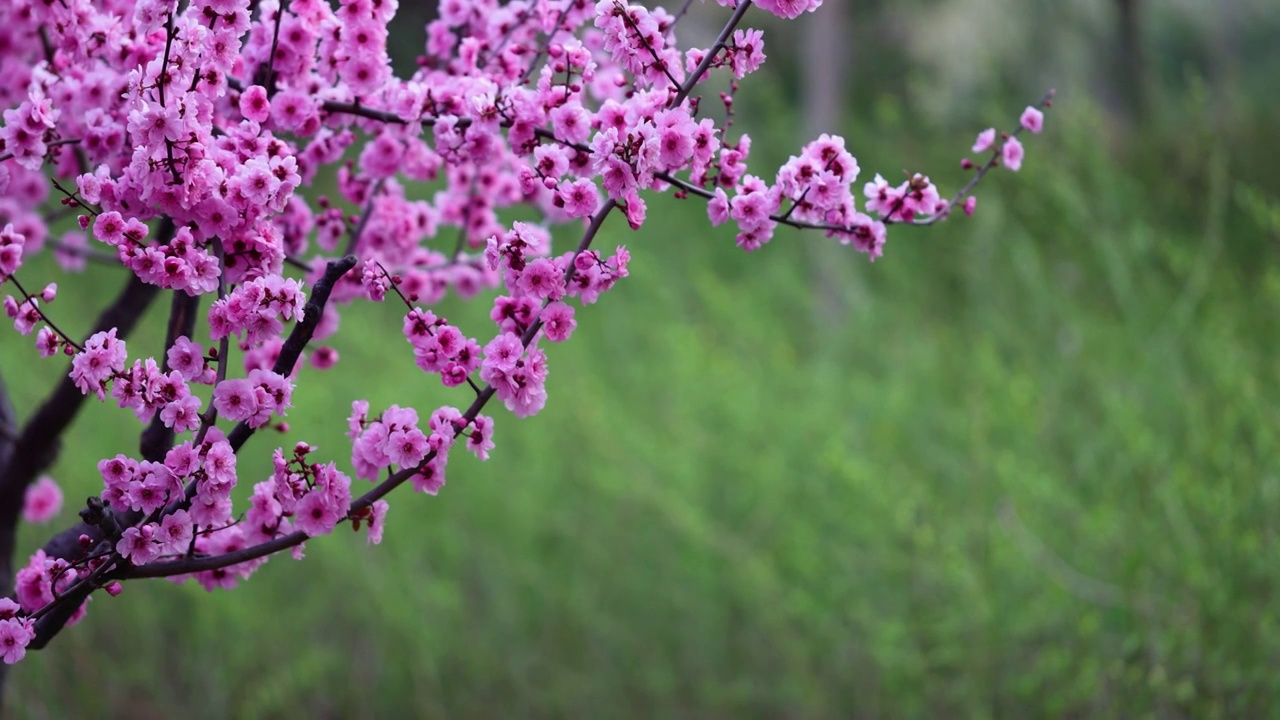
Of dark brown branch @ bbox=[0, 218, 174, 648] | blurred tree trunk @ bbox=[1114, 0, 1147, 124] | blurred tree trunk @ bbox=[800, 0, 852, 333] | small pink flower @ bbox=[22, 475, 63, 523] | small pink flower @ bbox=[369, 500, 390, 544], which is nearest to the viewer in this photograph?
small pink flower @ bbox=[369, 500, 390, 544]

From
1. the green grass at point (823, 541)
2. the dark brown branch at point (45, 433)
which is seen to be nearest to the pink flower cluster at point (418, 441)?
the dark brown branch at point (45, 433)

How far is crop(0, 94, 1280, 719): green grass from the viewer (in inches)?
124

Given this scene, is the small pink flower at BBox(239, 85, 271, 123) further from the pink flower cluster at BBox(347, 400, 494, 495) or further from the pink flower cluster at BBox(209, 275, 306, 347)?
the pink flower cluster at BBox(347, 400, 494, 495)

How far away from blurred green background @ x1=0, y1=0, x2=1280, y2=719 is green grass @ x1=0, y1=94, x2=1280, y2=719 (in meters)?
0.02

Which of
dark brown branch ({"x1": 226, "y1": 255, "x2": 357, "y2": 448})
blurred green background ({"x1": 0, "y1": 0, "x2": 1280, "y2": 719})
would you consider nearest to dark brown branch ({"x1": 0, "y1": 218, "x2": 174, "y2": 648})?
dark brown branch ({"x1": 226, "y1": 255, "x2": 357, "y2": 448})

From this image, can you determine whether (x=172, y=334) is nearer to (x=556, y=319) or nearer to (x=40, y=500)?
(x=556, y=319)

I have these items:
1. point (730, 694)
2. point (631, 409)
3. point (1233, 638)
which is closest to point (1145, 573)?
point (1233, 638)

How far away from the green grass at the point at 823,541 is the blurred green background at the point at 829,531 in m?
0.02

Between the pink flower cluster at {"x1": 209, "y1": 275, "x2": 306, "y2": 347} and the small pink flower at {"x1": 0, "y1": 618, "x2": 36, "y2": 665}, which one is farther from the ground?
the pink flower cluster at {"x1": 209, "y1": 275, "x2": 306, "y2": 347}

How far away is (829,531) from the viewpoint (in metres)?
4.10

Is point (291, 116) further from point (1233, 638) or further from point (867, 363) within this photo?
point (867, 363)

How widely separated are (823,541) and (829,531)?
19cm

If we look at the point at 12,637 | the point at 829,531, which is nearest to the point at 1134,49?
the point at 829,531

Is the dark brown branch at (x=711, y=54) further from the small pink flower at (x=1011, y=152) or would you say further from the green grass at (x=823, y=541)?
the green grass at (x=823, y=541)
